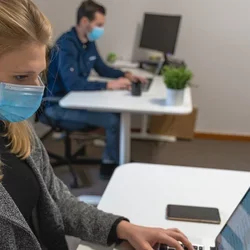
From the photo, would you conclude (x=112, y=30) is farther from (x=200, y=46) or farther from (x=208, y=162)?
(x=208, y=162)

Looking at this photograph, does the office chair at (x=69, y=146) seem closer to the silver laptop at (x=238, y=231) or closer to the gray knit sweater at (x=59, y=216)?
the gray knit sweater at (x=59, y=216)

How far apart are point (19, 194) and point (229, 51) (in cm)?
306

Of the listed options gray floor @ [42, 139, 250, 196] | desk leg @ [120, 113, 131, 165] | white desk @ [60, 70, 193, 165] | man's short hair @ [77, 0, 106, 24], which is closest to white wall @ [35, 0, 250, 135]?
gray floor @ [42, 139, 250, 196]

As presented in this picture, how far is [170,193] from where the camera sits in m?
1.29

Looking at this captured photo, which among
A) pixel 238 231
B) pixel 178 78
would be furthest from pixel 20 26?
pixel 178 78

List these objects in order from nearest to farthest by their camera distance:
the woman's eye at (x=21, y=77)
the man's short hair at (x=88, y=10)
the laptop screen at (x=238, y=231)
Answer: the laptop screen at (x=238, y=231), the woman's eye at (x=21, y=77), the man's short hair at (x=88, y=10)

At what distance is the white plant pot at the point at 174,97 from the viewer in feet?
7.60

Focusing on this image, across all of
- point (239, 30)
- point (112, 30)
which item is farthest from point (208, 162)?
point (112, 30)

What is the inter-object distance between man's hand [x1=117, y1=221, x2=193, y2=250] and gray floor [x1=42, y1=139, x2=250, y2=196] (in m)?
1.95

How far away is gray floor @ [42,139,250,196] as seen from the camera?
327 centimetres

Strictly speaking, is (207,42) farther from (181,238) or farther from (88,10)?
(181,238)

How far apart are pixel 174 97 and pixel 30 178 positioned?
1.40 meters

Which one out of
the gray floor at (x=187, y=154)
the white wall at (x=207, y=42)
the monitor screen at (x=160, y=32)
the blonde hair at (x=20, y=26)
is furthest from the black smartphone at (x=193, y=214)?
the white wall at (x=207, y=42)

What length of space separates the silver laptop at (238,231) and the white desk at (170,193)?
78 mm
